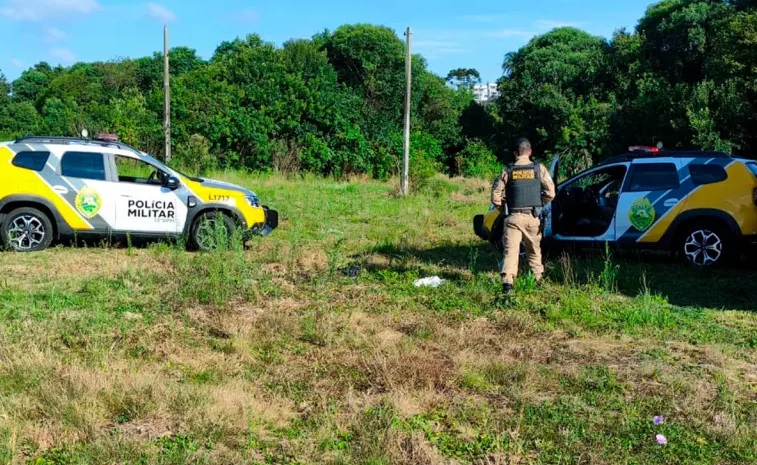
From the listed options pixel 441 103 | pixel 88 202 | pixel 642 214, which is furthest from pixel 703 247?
pixel 441 103

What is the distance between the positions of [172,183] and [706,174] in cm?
774

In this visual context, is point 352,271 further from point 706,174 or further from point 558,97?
point 558,97

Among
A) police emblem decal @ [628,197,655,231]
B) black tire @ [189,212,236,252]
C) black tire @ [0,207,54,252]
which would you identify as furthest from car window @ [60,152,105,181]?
police emblem decal @ [628,197,655,231]

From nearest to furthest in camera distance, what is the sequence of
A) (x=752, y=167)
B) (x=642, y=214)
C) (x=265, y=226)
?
(x=752, y=167) → (x=642, y=214) → (x=265, y=226)

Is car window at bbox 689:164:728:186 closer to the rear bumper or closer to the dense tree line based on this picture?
the rear bumper

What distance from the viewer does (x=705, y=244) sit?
945cm

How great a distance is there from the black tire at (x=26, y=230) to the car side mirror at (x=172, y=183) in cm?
177

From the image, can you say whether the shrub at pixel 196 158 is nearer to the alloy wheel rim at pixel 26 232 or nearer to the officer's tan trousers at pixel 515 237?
the alloy wheel rim at pixel 26 232

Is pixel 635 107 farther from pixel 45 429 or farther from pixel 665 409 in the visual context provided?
pixel 45 429

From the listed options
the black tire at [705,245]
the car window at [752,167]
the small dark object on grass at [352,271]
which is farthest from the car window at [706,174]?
the small dark object on grass at [352,271]

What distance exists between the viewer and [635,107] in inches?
997

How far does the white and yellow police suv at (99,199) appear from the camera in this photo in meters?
10.1

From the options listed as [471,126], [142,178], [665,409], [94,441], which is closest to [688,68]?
[471,126]

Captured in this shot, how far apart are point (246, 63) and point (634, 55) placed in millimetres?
17341
